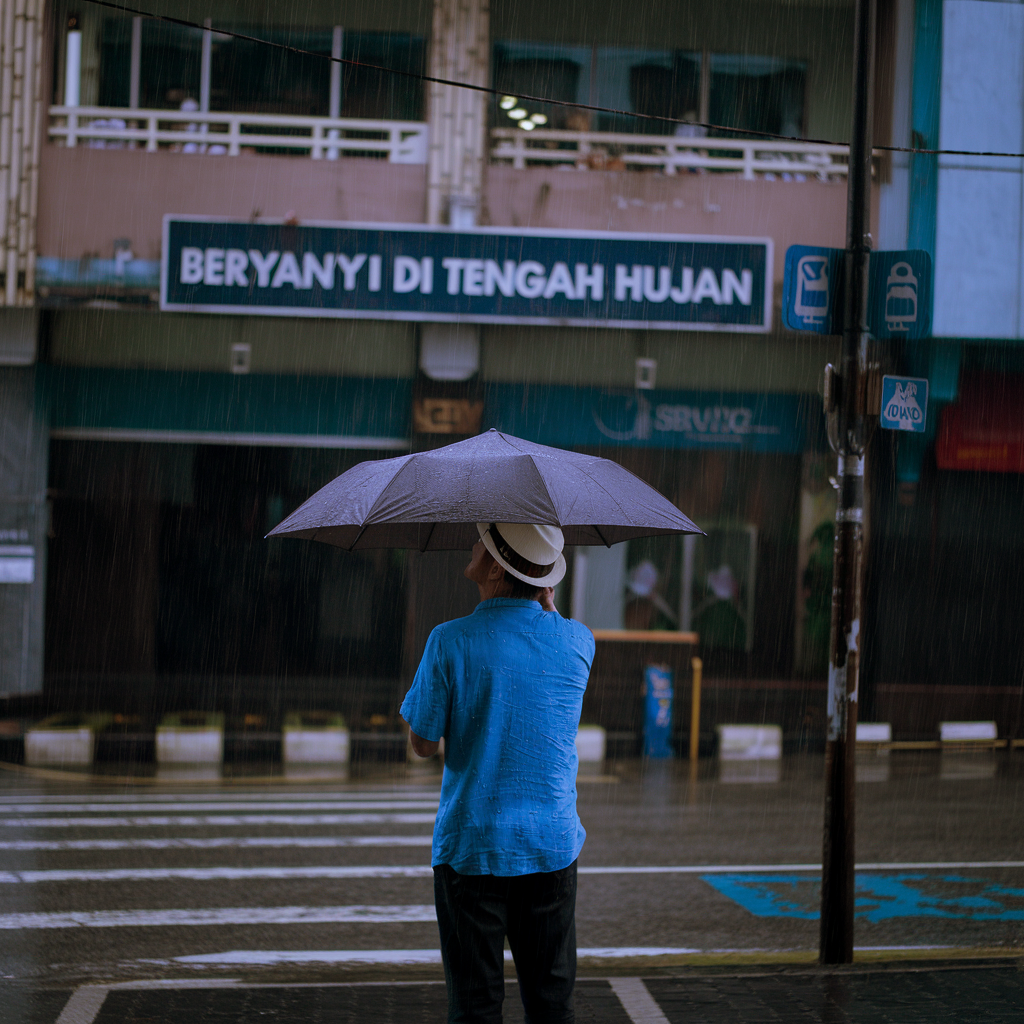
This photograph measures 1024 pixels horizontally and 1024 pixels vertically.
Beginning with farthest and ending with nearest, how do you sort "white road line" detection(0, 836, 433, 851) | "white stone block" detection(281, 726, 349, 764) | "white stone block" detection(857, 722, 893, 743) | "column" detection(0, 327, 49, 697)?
"column" detection(0, 327, 49, 697) → "white stone block" detection(857, 722, 893, 743) → "white stone block" detection(281, 726, 349, 764) → "white road line" detection(0, 836, 433, 851)

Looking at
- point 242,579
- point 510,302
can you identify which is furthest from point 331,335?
point 242,579

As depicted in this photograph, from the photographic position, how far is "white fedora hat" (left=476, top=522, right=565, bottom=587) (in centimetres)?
343

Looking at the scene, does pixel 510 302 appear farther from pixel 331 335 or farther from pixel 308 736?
pixel 308 736

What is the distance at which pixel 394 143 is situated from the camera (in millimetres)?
15156

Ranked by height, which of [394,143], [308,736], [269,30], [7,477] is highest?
[269,30]

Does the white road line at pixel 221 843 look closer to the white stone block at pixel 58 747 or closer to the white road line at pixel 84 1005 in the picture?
the white road line at pixel 84 1005

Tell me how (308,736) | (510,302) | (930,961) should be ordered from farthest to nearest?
1. (510,302)
2. (308,736)
3. (930,961)

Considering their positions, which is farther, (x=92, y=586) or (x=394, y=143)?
(x=92, y=586)

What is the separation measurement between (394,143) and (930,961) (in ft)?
39.9

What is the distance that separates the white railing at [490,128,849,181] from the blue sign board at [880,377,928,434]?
31.1 ft

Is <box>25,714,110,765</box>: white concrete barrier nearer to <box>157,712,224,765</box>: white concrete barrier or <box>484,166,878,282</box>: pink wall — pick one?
<box>157,712,224,765</box>: white concrete barrier

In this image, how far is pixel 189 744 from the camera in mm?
13375

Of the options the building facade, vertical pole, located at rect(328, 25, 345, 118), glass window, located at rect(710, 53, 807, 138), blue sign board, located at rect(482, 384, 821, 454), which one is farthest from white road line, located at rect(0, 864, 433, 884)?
glass window, located at rect(710, 53, 807, 138)

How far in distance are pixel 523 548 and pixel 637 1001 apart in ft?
8.92
